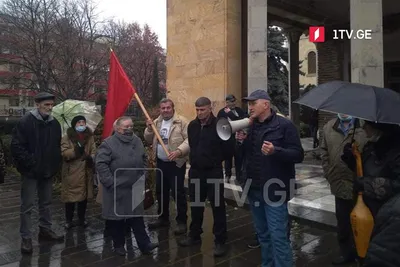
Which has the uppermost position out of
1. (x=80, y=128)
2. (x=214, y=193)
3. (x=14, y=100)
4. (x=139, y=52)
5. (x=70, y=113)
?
(x=139, y=52)

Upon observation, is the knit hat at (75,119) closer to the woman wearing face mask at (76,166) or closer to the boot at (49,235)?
the woman wearing face mask at (76,166)

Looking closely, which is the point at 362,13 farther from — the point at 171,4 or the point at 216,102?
the point at 171,4

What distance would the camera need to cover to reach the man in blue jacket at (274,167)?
3.52 meters

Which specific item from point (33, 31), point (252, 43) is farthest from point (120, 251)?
point (33, 31)

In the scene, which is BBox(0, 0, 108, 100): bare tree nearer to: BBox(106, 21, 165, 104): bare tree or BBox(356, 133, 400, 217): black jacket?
BBox(106, 21, 165, 104): bare tree

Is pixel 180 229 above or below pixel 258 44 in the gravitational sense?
below

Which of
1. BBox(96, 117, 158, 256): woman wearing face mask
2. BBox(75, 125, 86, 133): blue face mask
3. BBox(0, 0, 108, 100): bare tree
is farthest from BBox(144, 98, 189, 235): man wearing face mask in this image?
BBox(0, 0, 108, 100): bare tree

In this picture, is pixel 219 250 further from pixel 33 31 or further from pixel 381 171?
pixel 33 31

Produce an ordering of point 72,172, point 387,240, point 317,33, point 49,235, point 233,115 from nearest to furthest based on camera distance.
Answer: point 387,240 < point 49,235 < point 72,172 < point 233,115 < point 317,33

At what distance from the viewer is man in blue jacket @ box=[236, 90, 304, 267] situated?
3518 mm

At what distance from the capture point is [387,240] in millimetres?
1399

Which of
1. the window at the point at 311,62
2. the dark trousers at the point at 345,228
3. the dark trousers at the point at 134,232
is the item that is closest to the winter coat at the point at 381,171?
the dark trousers at the point at 345,228

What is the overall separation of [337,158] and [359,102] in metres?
1.43

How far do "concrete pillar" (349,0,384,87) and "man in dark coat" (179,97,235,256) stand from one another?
339 centimetres
